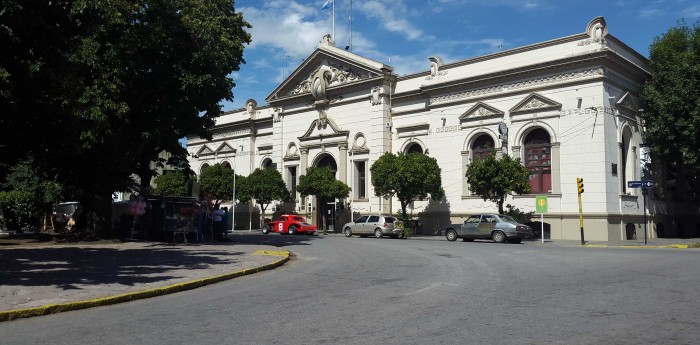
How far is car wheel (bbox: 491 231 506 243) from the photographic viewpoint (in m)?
26.1

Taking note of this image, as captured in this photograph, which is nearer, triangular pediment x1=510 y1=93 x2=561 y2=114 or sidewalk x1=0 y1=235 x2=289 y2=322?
sidewalk x1=0 y1=235 x2=289 y2=322

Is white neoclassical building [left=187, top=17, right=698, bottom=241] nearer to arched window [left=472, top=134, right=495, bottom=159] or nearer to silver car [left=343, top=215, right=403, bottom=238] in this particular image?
arched window [left=472, top=134, right=495, bottom=159]

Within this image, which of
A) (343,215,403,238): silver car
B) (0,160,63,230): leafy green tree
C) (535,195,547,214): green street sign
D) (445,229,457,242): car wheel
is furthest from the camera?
(343,215,403,238): silver car

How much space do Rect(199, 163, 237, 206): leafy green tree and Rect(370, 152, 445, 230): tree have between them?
53.1 feet

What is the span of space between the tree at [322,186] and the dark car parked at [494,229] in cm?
1217

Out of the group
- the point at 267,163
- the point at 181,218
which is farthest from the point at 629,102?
the point at 267,163

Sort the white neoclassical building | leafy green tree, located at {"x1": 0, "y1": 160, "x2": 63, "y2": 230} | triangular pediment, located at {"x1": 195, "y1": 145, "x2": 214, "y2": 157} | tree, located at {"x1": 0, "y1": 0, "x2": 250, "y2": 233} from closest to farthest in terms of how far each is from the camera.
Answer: tree, located at {"x1": 0, "y1": 0, "x2": 250, "y2": 233}
leafy green tree, located at {"x1": 0, "y1": 160, "x2": 63, "y2": 230}
the white neoclassical building
triangular pediment, located at {"x1": 195, "y1": 145, "x2": 214, "y2": 157}

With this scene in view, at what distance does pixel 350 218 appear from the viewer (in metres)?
40.2

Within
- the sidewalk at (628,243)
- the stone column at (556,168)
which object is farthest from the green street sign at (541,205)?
the stone column at (556,168)

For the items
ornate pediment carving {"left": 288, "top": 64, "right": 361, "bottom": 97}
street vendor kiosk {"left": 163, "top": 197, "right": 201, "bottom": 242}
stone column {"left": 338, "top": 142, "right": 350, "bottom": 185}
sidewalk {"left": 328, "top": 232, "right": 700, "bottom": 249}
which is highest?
ornate pediment carving {"left": 288, "top": 64, "right": 361, "bottom": 97}

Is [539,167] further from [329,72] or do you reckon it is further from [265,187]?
[265,187]

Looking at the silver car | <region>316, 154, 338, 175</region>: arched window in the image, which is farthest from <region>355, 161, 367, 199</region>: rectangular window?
the silver car

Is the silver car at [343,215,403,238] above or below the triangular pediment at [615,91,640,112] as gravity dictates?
below

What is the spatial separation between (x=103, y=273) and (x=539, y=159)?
25377 mm
